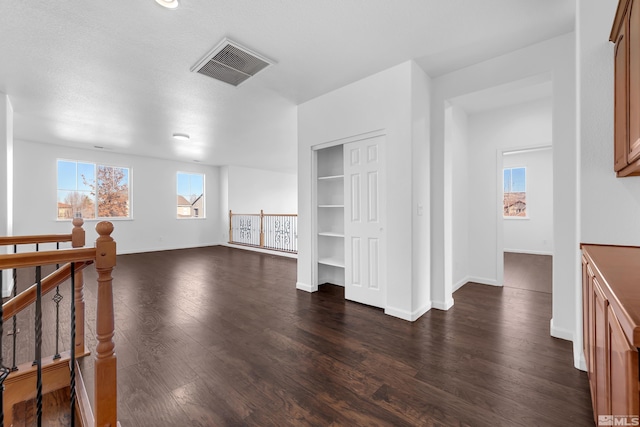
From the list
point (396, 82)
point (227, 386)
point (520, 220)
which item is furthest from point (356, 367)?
point (520, 220)

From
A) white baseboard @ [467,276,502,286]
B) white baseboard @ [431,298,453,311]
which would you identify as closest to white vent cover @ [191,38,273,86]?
white baseboard @ [431,298,453,311]

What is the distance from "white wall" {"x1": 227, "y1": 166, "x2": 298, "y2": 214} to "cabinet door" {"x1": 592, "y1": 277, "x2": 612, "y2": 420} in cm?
908

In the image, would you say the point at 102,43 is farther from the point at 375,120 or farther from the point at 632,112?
the point at 632,112

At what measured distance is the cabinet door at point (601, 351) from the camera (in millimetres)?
1168

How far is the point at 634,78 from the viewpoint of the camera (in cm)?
148

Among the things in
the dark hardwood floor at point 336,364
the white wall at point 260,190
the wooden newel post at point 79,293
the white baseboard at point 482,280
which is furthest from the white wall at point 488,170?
the white wall at point 260,190

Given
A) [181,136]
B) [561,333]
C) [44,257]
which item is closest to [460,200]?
[561,333]

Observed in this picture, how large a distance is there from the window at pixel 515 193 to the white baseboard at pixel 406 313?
243 inches

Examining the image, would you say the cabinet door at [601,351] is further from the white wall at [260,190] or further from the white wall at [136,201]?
the white wall at [260,190]

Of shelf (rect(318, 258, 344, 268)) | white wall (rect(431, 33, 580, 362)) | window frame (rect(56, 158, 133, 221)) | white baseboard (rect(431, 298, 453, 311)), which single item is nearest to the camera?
white wall (rect(431, 33, 580, 362))

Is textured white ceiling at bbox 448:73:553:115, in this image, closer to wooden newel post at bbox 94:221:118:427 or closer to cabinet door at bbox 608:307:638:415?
cabinet door at bbox 608:307:638:415

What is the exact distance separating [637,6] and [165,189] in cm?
914

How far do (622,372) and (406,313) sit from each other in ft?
6.91

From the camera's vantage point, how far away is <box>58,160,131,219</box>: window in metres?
6.69
